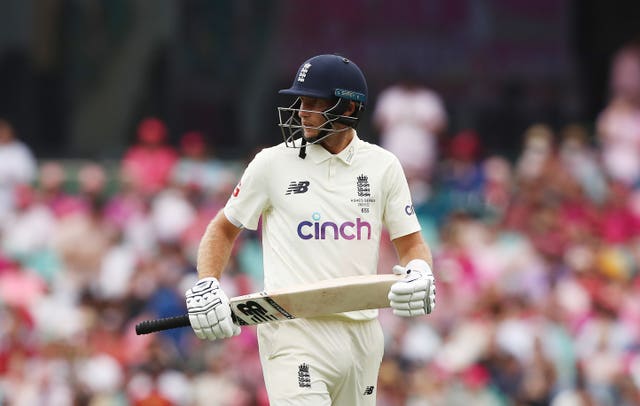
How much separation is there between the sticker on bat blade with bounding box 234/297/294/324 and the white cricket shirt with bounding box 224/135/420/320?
0.59 ft

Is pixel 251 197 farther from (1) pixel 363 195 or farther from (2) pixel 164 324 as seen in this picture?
(2) pixel 164 324

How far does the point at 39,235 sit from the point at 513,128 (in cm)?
582

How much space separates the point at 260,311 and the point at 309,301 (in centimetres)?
22

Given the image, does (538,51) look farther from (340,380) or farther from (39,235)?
(340,380)

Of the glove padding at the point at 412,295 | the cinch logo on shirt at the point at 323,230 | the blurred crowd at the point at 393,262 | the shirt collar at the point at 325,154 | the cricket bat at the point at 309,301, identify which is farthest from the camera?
the blurred crowd at the point at 393,262

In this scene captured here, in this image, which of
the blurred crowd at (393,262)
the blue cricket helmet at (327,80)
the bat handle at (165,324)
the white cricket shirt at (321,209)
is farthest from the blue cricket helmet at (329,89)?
the blurred crowd at (393,262)

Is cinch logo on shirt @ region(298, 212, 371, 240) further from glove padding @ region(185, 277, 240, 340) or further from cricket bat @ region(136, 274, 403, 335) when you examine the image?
glove padding @ region(185, 277, 240, 340)

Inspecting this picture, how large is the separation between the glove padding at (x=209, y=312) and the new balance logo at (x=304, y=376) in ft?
1.12

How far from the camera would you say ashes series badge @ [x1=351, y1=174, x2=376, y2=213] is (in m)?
6.38

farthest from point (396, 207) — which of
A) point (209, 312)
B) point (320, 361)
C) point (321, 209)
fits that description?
point (209, 312)

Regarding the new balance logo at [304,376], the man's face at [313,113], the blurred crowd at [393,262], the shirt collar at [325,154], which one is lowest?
the blurred crowd at [393,262]

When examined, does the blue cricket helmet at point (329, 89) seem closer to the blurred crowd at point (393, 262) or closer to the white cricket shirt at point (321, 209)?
the white cricket shirt at point (321, 209)

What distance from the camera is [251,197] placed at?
6.41 meters

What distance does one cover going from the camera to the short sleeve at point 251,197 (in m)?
6.39
